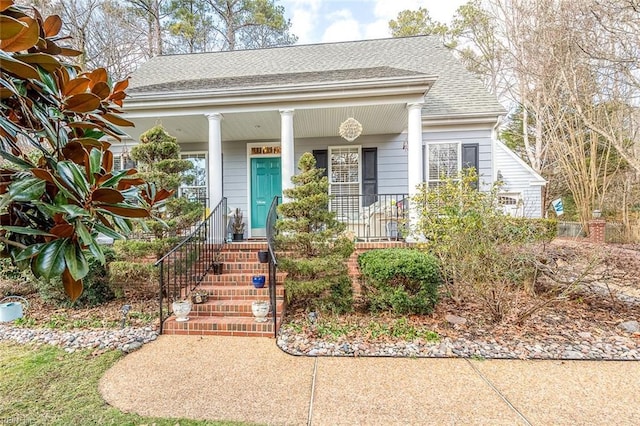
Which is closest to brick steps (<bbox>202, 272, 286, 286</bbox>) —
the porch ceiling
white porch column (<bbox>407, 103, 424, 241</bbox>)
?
white porch column (<bbox>407, 103, 424, 241</bbox>)

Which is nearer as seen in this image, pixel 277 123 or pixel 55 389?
pixel 55 389

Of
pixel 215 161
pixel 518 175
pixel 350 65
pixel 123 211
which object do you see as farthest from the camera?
pixel 518 175

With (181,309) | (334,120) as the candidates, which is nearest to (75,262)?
(181,309)

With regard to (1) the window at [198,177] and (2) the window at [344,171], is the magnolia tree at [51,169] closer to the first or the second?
(2) the window at [344,171]

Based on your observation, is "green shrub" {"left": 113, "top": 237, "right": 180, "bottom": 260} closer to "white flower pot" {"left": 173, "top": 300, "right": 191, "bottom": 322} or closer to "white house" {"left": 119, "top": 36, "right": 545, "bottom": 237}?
"white flower pot" {"left": 173, "top": 300, "right": 191, "bottom": 322}

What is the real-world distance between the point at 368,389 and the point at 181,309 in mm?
2907

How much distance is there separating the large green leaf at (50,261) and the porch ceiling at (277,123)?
5.74 meters

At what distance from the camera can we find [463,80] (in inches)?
351

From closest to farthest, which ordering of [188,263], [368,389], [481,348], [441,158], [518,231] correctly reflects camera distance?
[368,389] → [481,348] → [518,231] → [188,263] → [441,158]

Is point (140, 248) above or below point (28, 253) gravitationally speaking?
below

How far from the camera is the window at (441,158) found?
8.02 meters

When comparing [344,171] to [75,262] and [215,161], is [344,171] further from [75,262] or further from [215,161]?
[75,262]

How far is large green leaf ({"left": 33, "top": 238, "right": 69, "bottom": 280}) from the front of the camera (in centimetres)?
112

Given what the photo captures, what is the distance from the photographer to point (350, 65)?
31.0 feet
